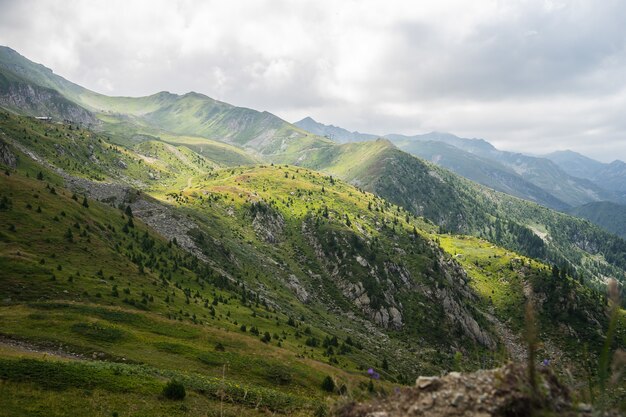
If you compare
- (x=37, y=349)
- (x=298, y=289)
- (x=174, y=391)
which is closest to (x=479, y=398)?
(x=174, y=391)

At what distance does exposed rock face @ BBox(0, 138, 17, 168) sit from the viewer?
→ 136875mm

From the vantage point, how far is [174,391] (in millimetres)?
33250

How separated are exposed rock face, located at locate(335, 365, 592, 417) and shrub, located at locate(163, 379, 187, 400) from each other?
2243cm

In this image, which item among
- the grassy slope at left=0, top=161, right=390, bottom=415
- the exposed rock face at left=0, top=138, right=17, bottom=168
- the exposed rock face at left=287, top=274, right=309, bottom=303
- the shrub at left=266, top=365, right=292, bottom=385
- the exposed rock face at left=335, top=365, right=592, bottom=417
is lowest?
the exposed rock face at left=287, top=274, right=309, bottom=303

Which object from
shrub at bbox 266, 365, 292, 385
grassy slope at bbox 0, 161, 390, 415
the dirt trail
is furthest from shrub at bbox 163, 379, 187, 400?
→ shrub at bbox 266, 365, 292, 385

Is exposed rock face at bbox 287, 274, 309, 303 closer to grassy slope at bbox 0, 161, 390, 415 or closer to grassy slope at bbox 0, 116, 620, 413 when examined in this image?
grassy slope at bbox 0, 116, 620, 413

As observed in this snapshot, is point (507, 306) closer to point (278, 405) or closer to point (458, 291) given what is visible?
point (458, 291)

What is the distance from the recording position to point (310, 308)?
450 ft

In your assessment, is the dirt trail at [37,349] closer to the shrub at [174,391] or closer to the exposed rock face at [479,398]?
the shrub at [174,391]

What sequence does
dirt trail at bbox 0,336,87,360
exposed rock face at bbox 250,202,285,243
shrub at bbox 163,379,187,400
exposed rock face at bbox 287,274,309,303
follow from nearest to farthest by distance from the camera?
shrub at bbox 163,379,187,400 → dirt trail at bbox 0,336,87,360 → exposed rock face at bbox 287,274,309,303 → exposed rock face at bbox 250,202,285,243

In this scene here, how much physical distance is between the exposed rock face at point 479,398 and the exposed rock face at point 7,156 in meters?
165

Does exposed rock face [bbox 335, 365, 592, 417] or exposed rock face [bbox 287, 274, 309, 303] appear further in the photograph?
exposed rock face [bbox 287, 274, 309, 303]

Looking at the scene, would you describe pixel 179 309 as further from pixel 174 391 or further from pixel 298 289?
pixel 298 289

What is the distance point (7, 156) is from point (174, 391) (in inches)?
5947
